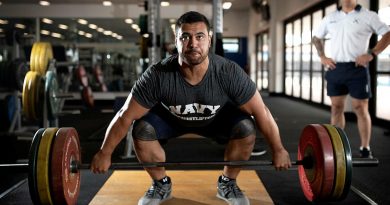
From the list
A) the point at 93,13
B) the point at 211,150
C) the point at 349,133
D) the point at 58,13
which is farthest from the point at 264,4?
the point at 211,150

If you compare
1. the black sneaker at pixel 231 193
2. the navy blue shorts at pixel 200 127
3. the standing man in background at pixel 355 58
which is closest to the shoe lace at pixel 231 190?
the black sneaker at pixel 231 193

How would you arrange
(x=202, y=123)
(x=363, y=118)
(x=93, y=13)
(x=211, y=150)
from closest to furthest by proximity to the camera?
(x=202, y=123) → (x=363, y=118) → (x=211, y=150) → (x=93, y=13)

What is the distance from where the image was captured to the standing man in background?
2617 mm

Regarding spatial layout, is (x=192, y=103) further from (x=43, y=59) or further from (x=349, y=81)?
(x=43, y=59)

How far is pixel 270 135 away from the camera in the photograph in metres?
1.59

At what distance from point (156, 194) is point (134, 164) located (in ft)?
1.03

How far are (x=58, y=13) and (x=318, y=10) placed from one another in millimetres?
4522

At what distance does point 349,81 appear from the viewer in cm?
265

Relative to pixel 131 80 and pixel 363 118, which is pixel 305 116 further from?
pixel 131 80

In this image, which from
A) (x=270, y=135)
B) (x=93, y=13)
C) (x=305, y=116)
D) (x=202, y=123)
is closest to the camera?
(x=270, y=135)

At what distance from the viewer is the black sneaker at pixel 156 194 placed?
5.74 feet

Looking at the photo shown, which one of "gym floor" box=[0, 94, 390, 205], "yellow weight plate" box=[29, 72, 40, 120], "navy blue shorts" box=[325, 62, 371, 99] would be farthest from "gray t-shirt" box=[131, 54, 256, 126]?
"yellow weight plate" box=[29, 72, 40, 120]

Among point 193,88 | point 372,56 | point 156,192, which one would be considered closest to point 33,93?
point 156,192

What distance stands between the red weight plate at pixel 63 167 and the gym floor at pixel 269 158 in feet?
1.09
